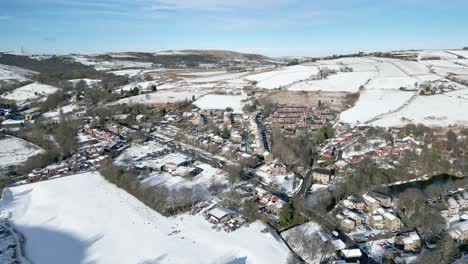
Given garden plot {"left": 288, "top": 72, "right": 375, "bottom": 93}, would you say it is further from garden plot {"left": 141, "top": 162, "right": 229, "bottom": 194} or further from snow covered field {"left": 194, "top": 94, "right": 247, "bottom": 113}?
garden plot {"left": 141, "top": 162, "right": 229, "bottom": 194}

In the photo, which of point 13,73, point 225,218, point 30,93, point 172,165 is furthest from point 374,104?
point 13,73

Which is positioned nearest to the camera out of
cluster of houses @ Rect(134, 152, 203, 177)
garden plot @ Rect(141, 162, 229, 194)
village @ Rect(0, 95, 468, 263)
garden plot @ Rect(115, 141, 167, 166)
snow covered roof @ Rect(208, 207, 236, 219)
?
village @ Rect(0, 95, 468, 263)

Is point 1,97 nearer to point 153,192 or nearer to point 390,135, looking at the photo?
point 153,192

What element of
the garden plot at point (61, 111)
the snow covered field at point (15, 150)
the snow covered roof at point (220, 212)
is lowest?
the snow covered field at point (15, 150)

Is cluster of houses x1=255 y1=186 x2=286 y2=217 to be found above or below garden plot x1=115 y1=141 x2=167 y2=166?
above

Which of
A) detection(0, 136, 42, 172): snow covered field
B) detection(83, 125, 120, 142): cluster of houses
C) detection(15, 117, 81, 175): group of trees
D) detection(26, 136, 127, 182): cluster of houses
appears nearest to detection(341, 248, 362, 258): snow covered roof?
detection(26, 136, 127, 182): cluster of houses

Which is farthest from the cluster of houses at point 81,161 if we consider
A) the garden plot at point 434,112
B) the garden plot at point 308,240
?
the garden plot at point 434,112

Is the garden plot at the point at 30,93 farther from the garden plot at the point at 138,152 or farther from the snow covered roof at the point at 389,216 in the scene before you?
the snow covered roof at the point at 389,216
